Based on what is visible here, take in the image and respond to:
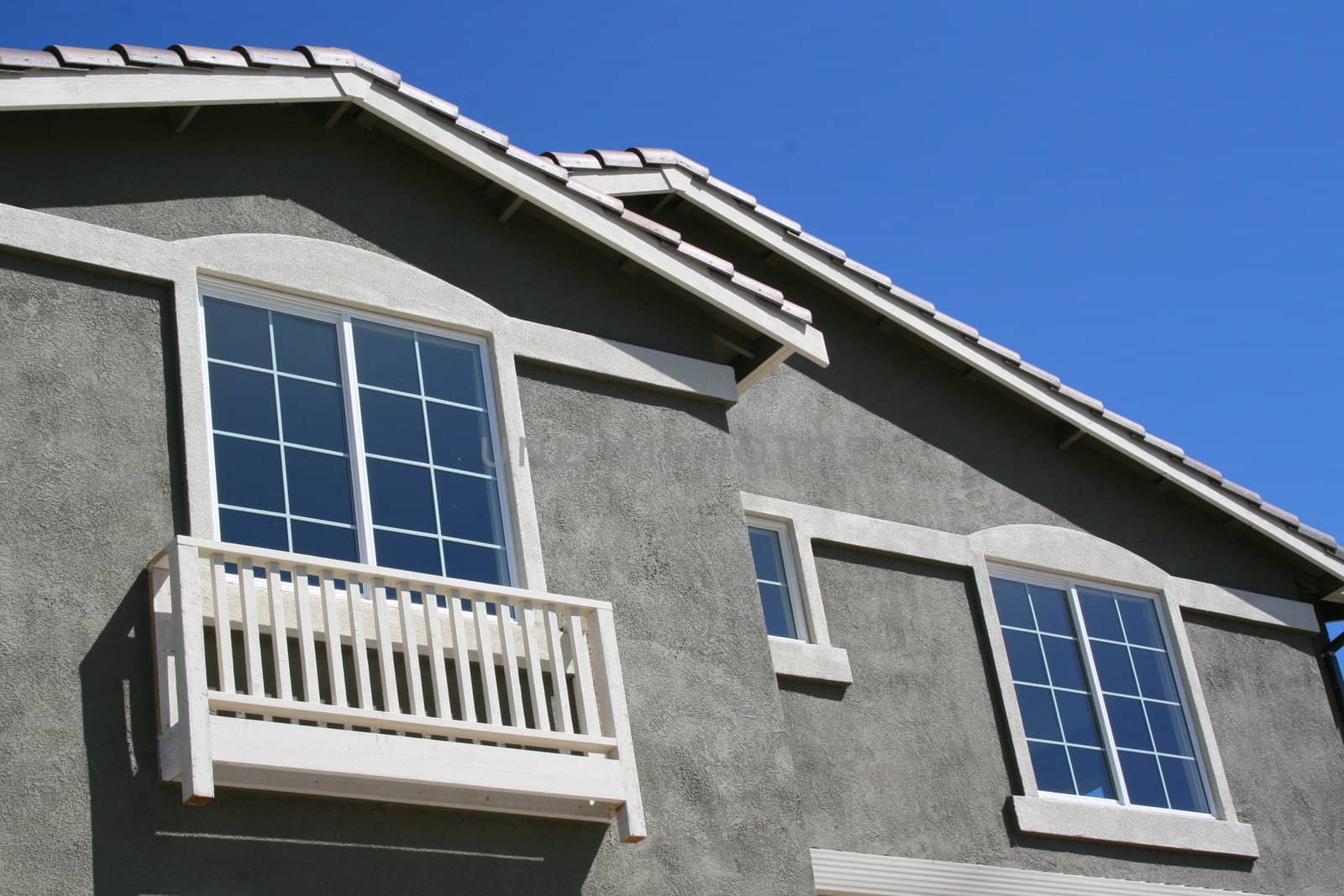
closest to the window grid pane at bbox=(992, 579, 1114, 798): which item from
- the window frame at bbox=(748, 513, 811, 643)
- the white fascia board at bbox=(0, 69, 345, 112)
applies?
the window frame at bbox=(748, 513, 811, 643)

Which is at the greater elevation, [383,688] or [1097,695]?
[1097,695]

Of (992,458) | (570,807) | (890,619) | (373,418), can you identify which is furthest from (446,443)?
(992,458)

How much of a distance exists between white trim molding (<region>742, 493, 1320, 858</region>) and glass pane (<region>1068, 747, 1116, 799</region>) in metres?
0.21

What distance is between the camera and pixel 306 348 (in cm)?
1067

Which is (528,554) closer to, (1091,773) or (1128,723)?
(1091,773)

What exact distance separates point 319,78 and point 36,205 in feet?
6.53

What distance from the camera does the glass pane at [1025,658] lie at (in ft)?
46.4

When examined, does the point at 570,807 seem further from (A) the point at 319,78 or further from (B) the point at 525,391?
(A) the point at 319,78

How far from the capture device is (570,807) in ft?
32.7

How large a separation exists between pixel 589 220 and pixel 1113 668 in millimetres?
5912

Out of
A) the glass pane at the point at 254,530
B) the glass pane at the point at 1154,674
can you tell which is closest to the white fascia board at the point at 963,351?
the glass pane at the point at 1154,674

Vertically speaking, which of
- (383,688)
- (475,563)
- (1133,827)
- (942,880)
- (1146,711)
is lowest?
(942,880)

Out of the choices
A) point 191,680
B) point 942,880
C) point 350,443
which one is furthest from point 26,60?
point 942,880

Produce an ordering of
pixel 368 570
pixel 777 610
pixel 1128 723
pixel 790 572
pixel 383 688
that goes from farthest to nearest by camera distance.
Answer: pixel 1128 723, pixel 790 572, pixel 777 610, pixel 368 570, pixel 383 688
